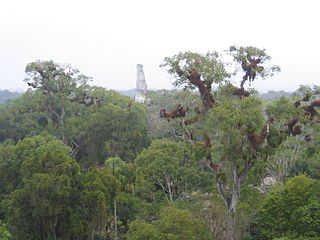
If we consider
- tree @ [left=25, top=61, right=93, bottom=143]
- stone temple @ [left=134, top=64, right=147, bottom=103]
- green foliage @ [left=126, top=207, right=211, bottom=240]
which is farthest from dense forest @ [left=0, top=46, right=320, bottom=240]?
stone temple @ [left=134, top=64, right=147, bottom=103]

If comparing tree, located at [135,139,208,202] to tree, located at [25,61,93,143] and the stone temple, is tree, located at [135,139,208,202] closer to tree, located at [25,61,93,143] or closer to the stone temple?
tree, located at [25,61,93,143]

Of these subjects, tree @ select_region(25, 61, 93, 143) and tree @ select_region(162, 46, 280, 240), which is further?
tree @ select_region(25, 61, 93, 143)

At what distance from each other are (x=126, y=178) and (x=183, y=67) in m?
7.52

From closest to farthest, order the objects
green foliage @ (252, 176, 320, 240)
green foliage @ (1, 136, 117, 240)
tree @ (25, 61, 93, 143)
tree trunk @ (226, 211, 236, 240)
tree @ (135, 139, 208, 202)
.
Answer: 1. green foliage @ (252, 176, 320, 240)
2. tree trunk @ (226, 211, 236, 240)
3. green foliage @ (1, 136, 117, 240)
4. tree @ (135, 139, 208, 202)
5. tree @ (25, 61, 93, 143)

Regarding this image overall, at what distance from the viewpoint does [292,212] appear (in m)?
9.87

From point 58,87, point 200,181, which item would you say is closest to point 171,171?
point 200,181

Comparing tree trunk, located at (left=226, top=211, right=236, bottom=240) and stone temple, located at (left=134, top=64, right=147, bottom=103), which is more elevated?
stone temple, located at (left=134, top=64, right=147, bottom=103)

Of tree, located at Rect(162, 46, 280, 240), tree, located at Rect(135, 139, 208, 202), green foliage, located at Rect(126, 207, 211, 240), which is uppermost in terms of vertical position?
tree, located at Rect(162, 46, 280, 240)

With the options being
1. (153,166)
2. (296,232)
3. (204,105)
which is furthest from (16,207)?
(296,232)

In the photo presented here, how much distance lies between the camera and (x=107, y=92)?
1117 inches

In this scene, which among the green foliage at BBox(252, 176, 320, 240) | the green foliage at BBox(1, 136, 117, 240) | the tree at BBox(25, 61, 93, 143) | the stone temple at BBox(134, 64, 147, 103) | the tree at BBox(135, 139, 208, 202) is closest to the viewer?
the green foliage at BBox(252, 176, 320, 240)

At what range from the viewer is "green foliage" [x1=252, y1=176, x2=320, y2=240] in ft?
29.6

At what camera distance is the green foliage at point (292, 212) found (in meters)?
9.02

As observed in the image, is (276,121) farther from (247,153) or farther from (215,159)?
(215,159)
